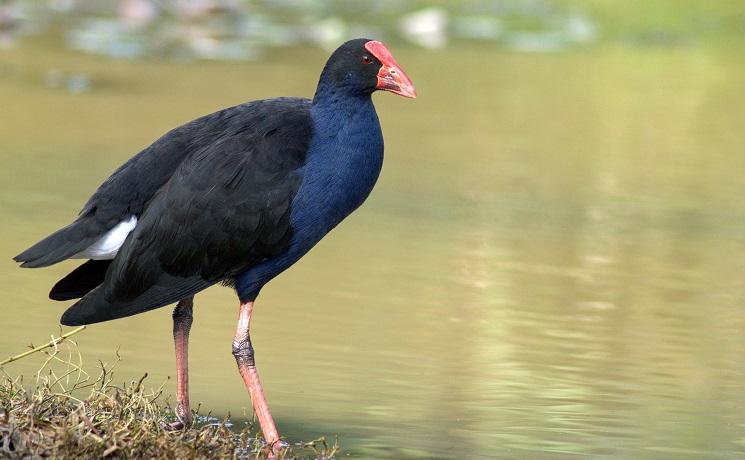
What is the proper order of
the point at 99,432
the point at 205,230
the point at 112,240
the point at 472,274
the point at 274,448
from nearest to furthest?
the point at 99,432 < the point at 274,448 < the point at 205,230 < the point at 112,240 < the point at 472,274

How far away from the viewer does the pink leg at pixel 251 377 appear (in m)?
5.64

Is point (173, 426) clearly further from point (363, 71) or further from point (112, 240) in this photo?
point (363, 71)

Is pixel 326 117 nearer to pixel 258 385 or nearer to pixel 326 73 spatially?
pixel 326 73

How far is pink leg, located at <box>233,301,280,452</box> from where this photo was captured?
564 centimetres

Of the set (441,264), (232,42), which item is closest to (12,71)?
(232,42)

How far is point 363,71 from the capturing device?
5984mm

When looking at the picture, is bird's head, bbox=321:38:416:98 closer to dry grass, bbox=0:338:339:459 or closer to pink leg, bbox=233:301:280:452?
pink leg, bbox=233:301:280:452

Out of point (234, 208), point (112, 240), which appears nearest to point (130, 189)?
point (112, 240)

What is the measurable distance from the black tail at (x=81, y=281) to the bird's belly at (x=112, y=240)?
0.11m

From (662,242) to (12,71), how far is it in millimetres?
6983

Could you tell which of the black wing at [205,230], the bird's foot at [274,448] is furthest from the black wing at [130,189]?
the bird's foot at [274,448]

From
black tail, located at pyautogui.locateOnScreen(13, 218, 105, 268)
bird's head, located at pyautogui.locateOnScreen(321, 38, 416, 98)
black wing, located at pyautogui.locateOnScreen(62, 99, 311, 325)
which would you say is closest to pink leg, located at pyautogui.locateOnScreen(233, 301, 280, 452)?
black wing, located at pyautogui.locateOnScreen(62, 99, 311, 325)

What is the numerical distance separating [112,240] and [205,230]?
1.32 feet

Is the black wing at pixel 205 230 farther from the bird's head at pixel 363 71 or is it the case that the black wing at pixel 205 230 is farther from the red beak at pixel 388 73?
the red beak at pixel 388 73
